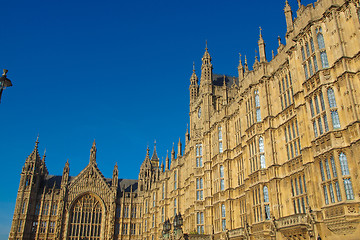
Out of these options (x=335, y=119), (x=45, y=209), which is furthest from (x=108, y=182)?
(x=335, y=119)

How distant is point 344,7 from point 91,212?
68857 millimetres

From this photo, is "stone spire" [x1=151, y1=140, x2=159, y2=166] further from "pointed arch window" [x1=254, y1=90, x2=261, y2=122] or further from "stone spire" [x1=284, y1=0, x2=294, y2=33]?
"stone spire" [x1=284, y1=0, x2=294, y2=33]

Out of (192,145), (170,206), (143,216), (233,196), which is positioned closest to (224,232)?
(233,196)

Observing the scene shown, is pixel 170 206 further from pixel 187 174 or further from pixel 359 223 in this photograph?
pixel 359 223

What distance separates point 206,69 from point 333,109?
3242cm

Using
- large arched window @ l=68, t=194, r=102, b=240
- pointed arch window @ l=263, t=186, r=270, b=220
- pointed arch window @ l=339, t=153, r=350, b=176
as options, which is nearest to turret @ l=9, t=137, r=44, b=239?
large arched window @ l=68, t=194, r=102, b=240

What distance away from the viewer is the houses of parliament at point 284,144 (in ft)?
69.2

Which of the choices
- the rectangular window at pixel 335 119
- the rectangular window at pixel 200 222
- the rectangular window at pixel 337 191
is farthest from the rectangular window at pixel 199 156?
the rectangular window at pixel 337 191

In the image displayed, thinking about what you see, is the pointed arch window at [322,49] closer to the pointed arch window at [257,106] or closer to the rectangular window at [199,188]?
the pointed arch window at [257,106]

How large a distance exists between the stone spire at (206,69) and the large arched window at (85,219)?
4234 centimetres

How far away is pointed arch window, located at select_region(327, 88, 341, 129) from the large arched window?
65948 millimetres

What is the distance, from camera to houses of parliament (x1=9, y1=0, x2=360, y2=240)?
21.1 m

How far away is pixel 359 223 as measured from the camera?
19.4m

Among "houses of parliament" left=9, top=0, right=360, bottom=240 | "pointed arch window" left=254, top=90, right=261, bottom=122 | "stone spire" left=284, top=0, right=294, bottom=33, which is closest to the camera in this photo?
"houses of parliament" left=9, top=0, right=360, bottom=240
